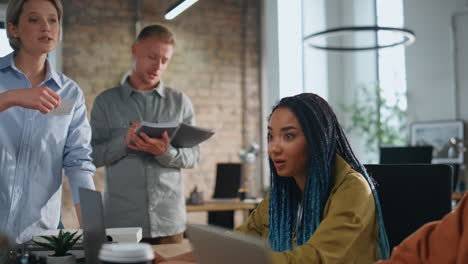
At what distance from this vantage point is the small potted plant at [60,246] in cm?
167

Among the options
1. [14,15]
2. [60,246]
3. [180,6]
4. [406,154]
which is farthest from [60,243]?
[406,154]

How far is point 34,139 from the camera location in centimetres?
206

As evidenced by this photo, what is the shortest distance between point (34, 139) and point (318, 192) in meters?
1.04

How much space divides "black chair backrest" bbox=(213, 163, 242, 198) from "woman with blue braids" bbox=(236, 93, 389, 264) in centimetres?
394

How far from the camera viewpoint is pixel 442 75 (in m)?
8.51

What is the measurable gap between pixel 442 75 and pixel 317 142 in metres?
7.34

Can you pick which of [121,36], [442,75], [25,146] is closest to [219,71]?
[121,36]

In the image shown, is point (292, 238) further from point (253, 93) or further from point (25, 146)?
point (253, 93)

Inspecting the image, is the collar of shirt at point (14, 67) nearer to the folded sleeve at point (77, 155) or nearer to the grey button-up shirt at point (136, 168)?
the folded sleeve at point (77, 155)

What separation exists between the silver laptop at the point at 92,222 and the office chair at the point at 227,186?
4404 millimetres

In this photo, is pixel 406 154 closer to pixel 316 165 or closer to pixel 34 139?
pixel 316 165

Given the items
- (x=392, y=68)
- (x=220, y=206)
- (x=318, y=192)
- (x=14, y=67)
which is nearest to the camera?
(x=318, y=192)

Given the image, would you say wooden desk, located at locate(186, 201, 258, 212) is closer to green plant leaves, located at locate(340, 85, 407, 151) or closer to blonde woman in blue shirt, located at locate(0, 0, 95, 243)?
blonde woman in blue shirt, located at locate(0, 0, 95, 243)

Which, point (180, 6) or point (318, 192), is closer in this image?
point (318, 192)
